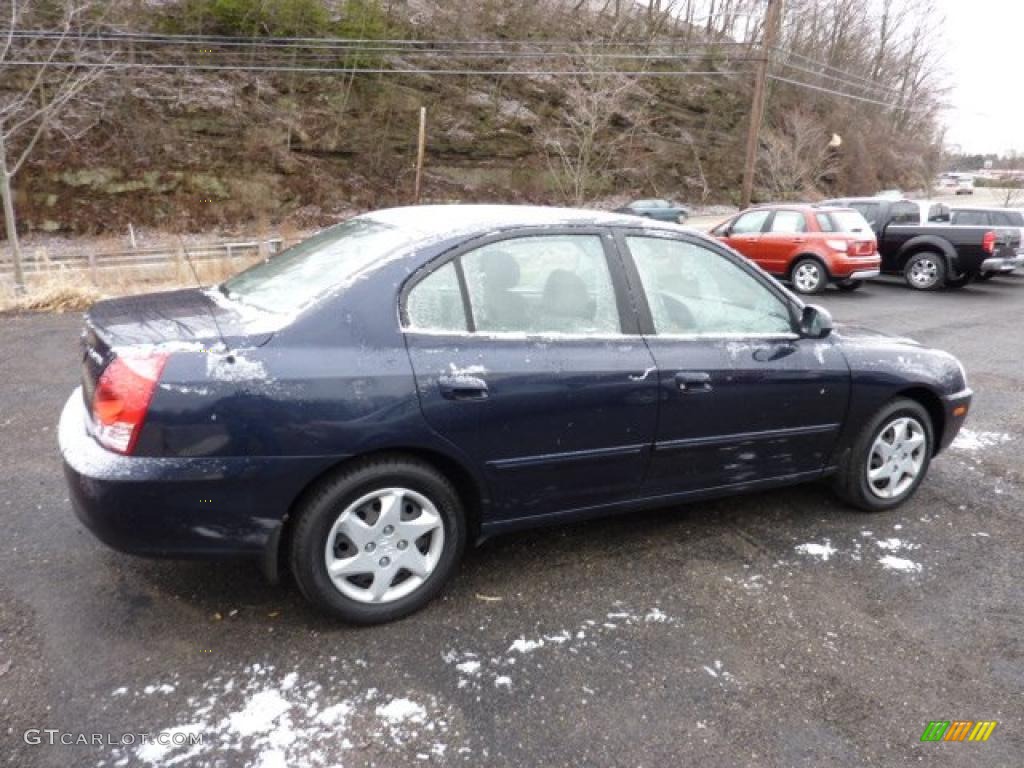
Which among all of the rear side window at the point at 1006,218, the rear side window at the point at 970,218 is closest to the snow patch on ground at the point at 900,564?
the rear side window at the point at 970,218

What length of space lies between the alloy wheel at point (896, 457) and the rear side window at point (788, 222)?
990 centimetres

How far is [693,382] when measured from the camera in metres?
3.16

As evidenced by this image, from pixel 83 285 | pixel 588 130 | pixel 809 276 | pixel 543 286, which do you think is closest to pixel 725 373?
pixel 543 286

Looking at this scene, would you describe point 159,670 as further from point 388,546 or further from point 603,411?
point 603,411

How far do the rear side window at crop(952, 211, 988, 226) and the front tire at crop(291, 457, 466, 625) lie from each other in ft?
48.0

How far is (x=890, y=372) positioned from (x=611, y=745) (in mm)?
2498

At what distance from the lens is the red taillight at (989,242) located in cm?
1314

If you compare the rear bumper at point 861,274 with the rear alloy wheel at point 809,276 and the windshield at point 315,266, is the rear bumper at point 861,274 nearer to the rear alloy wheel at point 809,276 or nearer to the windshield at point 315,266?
the rear alloy wheel at point 809,276

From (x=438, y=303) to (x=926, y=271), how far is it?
14.0 metres

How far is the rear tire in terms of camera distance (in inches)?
502

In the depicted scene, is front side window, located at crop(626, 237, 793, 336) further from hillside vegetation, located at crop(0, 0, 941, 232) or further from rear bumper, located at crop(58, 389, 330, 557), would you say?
hillside vegetation, located at crop(0, 0, 941, 232)

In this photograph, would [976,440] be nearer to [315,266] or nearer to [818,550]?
[818,550]

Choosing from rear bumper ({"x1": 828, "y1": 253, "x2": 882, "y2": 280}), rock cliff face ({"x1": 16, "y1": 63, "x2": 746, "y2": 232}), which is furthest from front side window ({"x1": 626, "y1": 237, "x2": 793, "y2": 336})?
rock cliff face ({"x1": 16, "y1": 63, "x2": 746, "y2": 232})

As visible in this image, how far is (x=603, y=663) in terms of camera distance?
2621 mm
